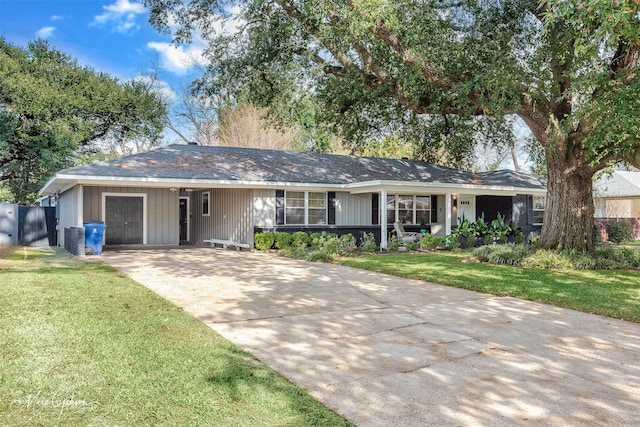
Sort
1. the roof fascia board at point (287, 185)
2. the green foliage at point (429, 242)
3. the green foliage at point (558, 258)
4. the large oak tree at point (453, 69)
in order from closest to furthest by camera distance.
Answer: the large oak tree at point (453, 69)
the green foliage at point (558, 258)
the roof fascia board at point (287, 185)
the green foliage at point (429, 242)

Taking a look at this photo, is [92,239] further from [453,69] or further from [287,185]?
[453,69]

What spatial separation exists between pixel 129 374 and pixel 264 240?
470 inches

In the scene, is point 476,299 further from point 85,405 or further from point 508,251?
point 85,405

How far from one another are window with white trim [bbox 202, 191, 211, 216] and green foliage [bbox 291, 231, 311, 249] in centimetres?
493

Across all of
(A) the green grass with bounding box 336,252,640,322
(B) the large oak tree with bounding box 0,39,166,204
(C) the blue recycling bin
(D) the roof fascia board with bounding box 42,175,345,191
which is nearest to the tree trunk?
(A) the green grass with bounding box 336,252,640,322

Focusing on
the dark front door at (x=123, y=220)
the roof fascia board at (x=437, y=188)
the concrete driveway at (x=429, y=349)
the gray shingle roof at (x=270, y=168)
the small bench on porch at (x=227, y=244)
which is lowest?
the concrete driveway at (x=429, y=349)

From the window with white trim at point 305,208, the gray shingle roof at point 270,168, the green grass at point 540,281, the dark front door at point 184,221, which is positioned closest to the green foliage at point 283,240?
the window with white trim at point 305,208

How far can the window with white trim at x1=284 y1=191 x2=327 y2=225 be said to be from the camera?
54.9 ft

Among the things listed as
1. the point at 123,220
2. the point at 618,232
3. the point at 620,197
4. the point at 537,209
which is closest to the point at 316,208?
the point at 123,220

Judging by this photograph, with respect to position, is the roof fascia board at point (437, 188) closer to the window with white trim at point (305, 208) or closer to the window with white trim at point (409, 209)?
the window with white trim at point (305, 208)

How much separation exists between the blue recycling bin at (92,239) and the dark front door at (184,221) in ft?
20.5

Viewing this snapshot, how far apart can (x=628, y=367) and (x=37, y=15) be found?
3052 cm

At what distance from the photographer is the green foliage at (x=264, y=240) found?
1552 centimetres

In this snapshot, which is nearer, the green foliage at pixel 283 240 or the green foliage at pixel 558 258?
the green foliage at pixel 558 258
